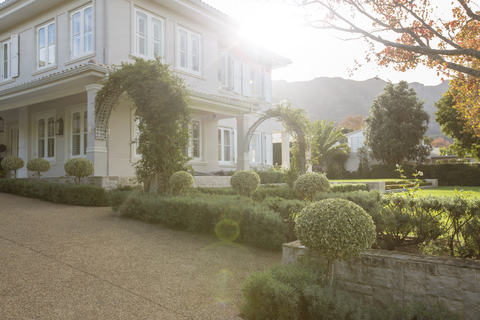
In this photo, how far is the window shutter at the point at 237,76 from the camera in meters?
17.9

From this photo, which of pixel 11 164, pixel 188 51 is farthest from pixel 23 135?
pixel 188 51

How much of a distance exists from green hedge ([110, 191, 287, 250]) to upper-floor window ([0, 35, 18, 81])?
11292mm

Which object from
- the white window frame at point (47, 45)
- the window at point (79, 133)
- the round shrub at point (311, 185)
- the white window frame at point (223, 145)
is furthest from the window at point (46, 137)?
the round shrub at point (311, 185)

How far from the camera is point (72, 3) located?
1259cm

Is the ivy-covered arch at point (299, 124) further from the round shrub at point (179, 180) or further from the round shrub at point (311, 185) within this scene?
the round shrub at point (179, 180)

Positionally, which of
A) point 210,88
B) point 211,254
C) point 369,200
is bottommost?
point 211,254

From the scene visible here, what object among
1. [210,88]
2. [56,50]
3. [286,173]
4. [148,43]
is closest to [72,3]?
[56,50]

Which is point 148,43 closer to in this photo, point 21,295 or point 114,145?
point 114,145

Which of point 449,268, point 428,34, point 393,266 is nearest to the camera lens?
point 449,268

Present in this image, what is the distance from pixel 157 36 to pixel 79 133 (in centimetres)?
484

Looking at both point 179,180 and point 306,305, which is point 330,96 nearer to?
point 179,180

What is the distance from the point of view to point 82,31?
40.3ft

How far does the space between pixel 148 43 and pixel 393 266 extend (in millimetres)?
11967

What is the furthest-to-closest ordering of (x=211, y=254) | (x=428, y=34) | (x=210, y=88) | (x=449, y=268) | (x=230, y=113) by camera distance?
(x=210, y=88) < (x=230, y=113) < (x=428, y=34) < (x=211, y=254) < (x=449, y=268)
